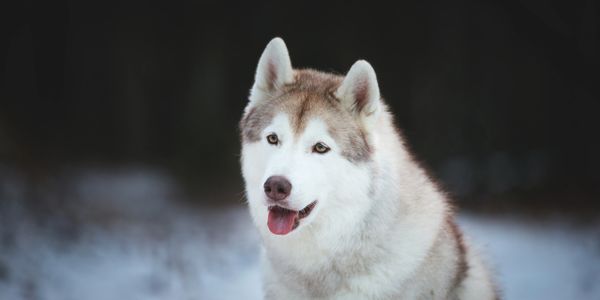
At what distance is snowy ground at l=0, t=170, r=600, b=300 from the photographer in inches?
250

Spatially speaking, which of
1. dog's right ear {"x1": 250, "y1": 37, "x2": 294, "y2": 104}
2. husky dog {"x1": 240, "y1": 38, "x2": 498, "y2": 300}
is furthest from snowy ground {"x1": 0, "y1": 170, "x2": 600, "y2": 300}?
dog's right ear {"x1": 250, "y1": 37, "x2": 294, "y2": 104}

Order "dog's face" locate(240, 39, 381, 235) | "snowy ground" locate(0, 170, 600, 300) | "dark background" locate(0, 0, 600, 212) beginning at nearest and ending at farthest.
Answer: "dog's face" locate(240, 39, 381, 235)
"snowy ground" locate(0, 170, 600, 300)
"dark background" locate(0, 0, 600, 212)

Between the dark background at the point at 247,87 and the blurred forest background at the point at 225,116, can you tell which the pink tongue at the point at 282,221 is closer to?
the blurred forest background at the point at 225,116

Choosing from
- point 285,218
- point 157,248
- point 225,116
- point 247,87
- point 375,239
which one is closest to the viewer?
point 285,218

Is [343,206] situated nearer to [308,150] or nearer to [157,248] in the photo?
[308,150]

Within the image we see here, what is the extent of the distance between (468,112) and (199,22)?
12.2ft

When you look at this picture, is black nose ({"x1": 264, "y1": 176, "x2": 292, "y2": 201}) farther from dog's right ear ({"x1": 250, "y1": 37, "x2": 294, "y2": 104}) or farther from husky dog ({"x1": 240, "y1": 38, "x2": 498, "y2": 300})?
dog's right ear ({"x1": 250, "y1": 37, "x2": 294, "y2": 104})

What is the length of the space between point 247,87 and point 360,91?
218 inches

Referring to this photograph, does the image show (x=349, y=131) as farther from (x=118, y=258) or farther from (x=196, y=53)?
(x=196, y=53)

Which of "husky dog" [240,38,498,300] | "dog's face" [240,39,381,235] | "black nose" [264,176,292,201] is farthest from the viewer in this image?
"husky dog" [240,38,498,300]

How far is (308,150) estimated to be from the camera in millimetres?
3213

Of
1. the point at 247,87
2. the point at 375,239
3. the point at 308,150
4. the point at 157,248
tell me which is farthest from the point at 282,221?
the point at 247,87

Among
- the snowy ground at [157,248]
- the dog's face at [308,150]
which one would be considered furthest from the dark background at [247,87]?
the dog's face at [308,150]

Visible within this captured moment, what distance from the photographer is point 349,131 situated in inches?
130
